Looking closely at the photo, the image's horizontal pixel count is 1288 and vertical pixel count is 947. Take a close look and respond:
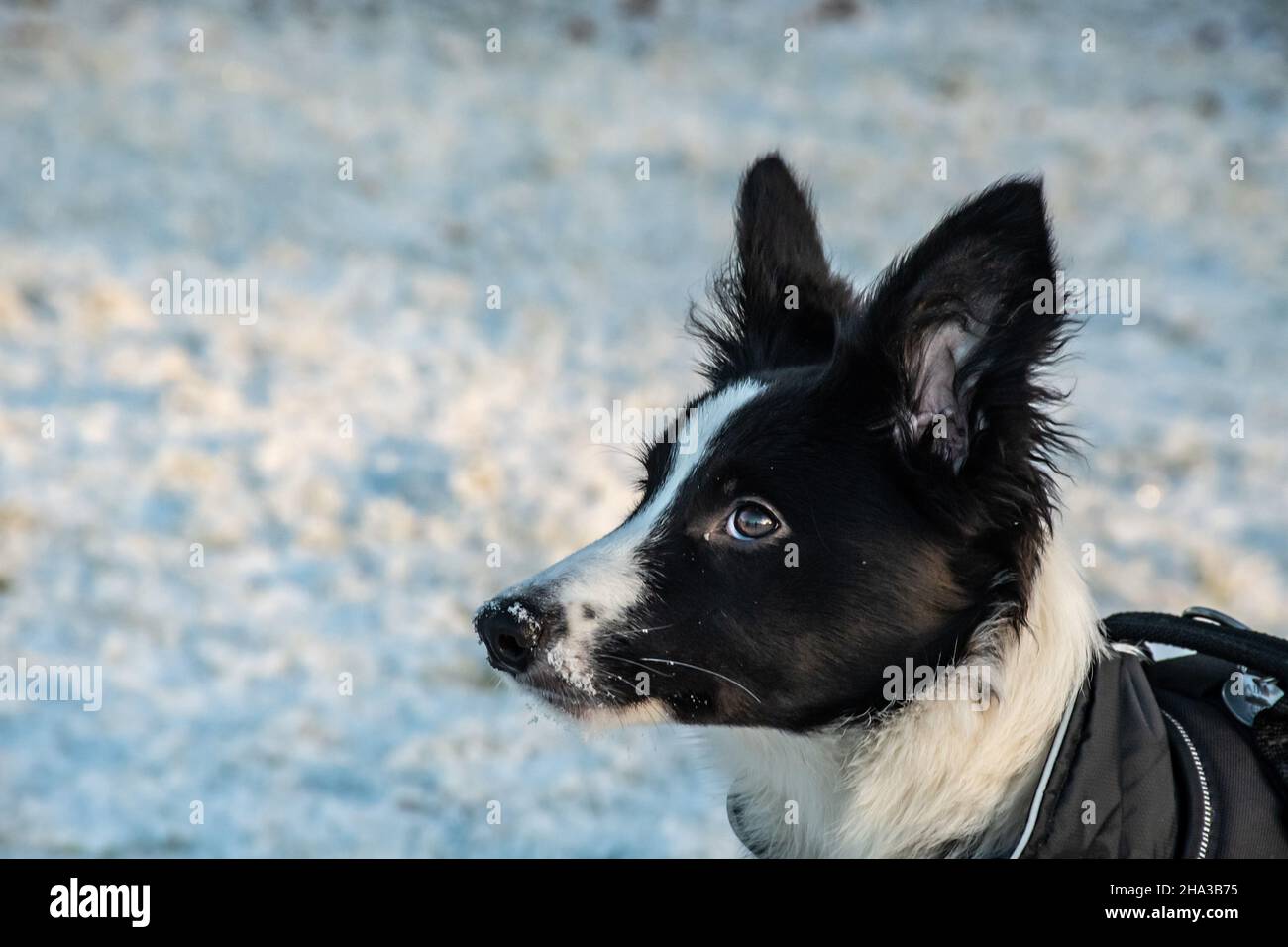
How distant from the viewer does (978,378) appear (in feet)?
8.41

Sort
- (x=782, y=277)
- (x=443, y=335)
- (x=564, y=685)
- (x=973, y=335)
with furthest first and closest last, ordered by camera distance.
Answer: (x=443, y=335)
(x=782, y=277)
(x=564, y=685)
(x=973, y=335)

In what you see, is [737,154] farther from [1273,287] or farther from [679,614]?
[679,614]

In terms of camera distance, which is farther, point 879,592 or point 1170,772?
point 879,592

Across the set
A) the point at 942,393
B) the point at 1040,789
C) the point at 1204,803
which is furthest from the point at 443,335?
the point at 1204,803

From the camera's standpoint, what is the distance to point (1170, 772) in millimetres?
2449

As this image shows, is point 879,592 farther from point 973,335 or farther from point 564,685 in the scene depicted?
point 564,685

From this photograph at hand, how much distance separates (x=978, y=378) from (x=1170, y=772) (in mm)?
813

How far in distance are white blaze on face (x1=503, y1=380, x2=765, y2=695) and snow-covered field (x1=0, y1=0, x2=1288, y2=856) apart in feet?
2.23

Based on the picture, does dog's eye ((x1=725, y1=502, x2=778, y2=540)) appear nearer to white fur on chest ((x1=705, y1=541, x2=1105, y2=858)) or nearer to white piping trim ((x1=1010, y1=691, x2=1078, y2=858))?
white fur on chest ((x1=705, y1=541, x2=1105, y2=858))

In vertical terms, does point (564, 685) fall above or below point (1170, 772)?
above

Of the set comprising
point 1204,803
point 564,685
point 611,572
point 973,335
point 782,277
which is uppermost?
point 782,277

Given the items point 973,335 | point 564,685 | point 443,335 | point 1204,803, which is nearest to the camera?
point 1204,803

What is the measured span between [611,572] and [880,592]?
0.55 meters

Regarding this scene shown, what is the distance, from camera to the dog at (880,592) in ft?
8.45
